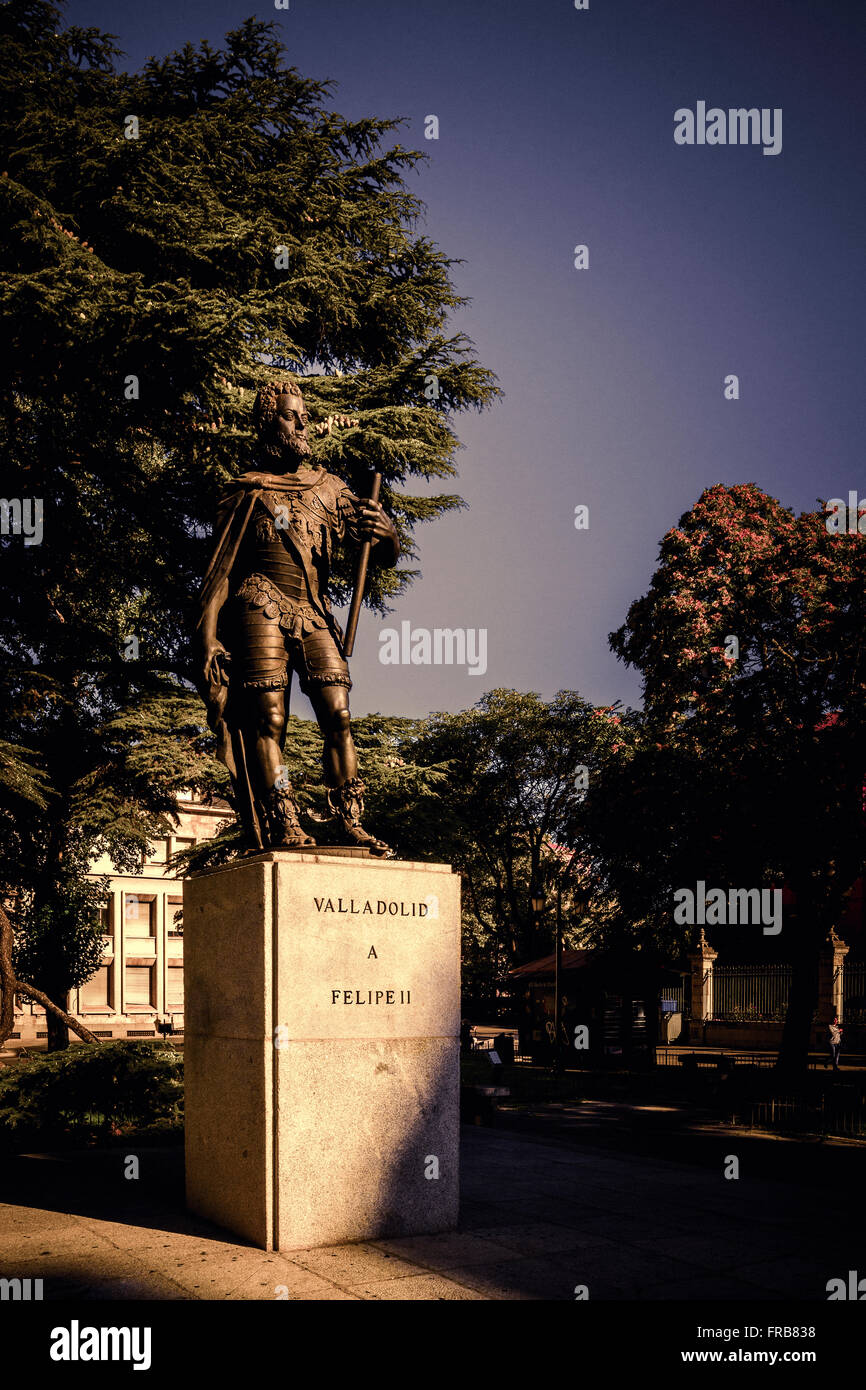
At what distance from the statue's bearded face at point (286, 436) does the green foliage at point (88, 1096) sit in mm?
7314

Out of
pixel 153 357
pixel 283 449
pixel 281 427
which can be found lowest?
pixel 283 449

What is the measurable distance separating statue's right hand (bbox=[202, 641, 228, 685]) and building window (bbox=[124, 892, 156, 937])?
51.9 m

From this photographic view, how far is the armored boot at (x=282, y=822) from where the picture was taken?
21.4ft

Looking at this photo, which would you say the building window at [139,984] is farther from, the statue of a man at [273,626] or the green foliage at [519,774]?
the statue of a man at [273,626]

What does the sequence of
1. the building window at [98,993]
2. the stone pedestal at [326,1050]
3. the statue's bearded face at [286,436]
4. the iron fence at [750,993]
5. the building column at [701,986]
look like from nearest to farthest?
the stone pedestal at [326,1050]
the statue's bearded face at [286,436]
the iron fence at [750,993]
the building column at [701,986]
the building window at [98,993]

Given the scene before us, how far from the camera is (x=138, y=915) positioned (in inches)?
2233

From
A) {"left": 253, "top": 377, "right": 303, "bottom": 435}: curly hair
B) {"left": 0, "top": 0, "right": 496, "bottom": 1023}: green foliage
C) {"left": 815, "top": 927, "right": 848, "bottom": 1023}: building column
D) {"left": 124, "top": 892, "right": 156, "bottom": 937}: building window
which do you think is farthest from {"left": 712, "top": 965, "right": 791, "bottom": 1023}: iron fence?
{"left": 124, "top": 892, "right": 156, "bottom": 937}: building window

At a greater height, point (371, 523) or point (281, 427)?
point (281, 427)

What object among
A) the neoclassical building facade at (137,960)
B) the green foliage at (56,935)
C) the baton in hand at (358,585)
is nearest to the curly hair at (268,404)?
the baton in hand at (358,585)

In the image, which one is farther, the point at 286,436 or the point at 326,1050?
the point at 286,436

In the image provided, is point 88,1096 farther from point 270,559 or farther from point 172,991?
point 172,991

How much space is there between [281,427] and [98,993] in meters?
52.0

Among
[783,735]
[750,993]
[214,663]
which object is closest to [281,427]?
[214,663]

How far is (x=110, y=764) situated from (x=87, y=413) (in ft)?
19.3
